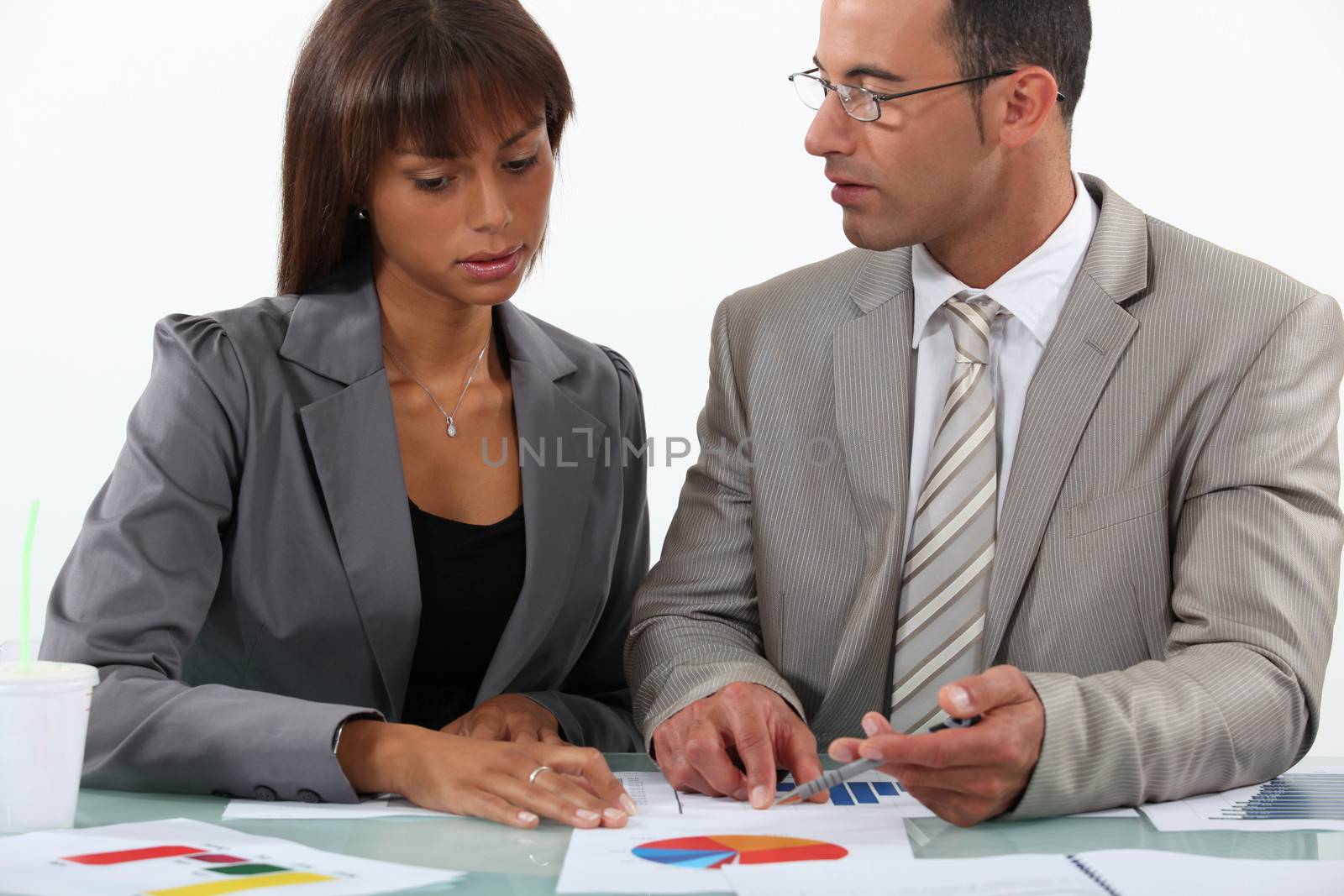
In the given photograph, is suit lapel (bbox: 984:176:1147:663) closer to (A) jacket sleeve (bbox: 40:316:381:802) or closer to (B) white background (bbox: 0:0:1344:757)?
(A) jacket sleeve (bbox: 40:316:381:802)

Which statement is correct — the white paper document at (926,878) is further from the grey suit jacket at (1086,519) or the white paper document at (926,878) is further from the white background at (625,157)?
the white background at (625,157)

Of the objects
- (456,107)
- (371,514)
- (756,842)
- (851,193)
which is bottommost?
(756,842)

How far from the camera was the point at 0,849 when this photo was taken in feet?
4.05

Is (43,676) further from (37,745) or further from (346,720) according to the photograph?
(346,720)

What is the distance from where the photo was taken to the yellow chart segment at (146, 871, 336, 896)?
112 centimetres

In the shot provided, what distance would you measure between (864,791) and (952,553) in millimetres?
404

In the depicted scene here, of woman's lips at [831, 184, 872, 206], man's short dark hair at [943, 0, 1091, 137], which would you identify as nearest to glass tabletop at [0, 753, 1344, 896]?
woman's lips at [831, 184, 872, 206]

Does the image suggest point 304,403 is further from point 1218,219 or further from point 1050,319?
point 1218,219

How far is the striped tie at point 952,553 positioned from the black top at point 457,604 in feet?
1.80

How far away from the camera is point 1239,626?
5.11ft

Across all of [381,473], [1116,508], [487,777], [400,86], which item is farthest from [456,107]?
[1116,508]

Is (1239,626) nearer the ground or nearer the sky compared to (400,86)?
nearer the ground

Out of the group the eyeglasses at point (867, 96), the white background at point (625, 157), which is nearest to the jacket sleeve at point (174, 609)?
the eyeglasses at point (867, 96)

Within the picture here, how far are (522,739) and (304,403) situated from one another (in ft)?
1.75
